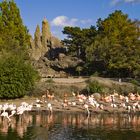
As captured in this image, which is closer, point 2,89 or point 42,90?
point 2,89

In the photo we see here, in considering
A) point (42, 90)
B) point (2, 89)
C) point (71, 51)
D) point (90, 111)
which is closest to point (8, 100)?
point (2, 89)

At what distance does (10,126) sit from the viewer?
37.7 meters

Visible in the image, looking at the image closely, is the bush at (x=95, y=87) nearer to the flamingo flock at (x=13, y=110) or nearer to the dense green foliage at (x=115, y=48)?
the dense green foliage at (x=115, y=48)

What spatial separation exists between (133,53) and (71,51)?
2414 cm

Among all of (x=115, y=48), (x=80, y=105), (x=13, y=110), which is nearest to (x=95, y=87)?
(x=80, y=105)

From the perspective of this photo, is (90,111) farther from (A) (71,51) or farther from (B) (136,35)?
(A) (71,51)

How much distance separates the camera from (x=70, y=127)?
37656 millimetres

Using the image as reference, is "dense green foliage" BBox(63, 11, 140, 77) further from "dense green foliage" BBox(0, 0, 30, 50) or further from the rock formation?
the rock formation

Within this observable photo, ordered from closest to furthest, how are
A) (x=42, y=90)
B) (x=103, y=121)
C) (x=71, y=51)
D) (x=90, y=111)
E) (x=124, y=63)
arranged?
(x=103, y=121) < (x=90, y=111) < (x=42, y=90) < (x=124, y=63) < (x=71, y=51)

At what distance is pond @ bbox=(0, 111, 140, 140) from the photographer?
1320 inches

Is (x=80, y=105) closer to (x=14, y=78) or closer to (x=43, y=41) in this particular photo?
(x=14, y=78)

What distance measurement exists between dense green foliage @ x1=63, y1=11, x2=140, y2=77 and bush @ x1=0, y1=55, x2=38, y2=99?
21064mm

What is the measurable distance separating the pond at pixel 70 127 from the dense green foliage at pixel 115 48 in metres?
28.2

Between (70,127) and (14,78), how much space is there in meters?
18.2
